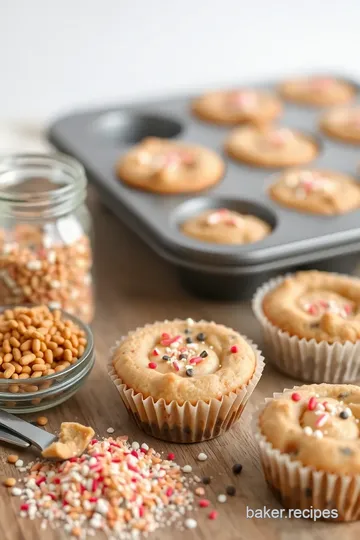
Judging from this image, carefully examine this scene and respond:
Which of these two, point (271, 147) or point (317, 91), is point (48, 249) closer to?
point (271, 147)

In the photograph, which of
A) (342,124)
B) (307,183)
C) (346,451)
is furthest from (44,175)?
(346,451)

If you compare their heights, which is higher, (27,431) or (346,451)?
(346,451)

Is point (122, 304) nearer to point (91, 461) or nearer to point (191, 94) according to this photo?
point (91, 461)

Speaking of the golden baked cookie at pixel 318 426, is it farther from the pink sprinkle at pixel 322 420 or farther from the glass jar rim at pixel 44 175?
the glass jar rim at pixel 44 175

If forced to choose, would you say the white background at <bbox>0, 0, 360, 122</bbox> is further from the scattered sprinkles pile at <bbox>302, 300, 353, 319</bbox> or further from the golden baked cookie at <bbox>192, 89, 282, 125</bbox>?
the scattered sprinkles pile at <bbox>302, 300, 353, 319</bbox>

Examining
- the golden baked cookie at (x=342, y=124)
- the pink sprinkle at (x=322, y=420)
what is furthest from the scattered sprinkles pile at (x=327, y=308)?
the golden baked cookie at (x=342, y=124)

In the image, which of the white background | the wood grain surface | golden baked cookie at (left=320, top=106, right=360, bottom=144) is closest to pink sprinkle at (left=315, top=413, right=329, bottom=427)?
the wood grain surface
